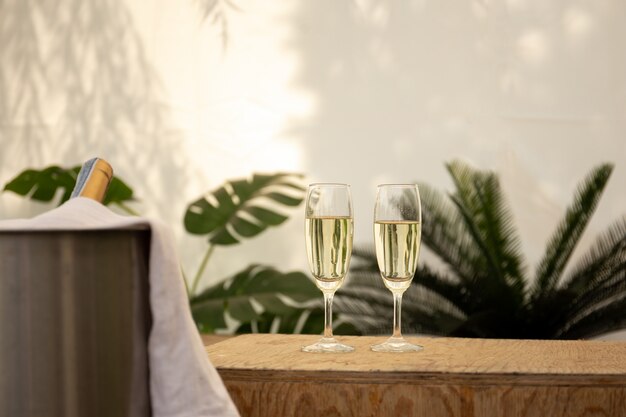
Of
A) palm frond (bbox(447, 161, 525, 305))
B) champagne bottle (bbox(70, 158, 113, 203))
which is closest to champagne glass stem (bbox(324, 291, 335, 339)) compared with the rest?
champagne bottle (bbox(70, 158, 113, 203))

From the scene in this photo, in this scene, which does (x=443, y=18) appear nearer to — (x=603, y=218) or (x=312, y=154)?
(x=312, y=154)

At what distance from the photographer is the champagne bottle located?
114 cm

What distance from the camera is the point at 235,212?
512 centimetres

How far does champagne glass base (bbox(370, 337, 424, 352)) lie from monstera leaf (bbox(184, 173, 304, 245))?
140 inches

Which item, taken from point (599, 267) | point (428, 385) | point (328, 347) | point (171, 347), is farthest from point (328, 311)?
point (599, 267)

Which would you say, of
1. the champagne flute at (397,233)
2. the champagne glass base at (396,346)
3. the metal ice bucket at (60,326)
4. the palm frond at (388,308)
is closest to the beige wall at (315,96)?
the palm frond at (388,308)

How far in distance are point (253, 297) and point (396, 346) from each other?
338cm

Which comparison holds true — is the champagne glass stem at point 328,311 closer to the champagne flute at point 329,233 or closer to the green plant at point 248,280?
the champagne flute at point 329,233

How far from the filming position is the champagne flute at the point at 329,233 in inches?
55.3

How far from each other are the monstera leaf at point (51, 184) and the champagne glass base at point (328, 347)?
374 cm

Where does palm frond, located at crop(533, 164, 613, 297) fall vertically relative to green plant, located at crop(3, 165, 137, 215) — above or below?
below

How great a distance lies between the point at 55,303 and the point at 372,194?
5.08 m

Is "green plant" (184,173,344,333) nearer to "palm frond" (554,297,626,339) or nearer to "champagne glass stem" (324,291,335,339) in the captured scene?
"palm frond" (554,297,626,339)

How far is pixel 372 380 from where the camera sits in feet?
4.43
